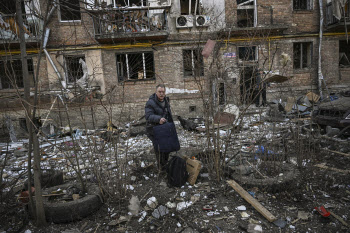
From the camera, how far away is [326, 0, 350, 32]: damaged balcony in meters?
11.2

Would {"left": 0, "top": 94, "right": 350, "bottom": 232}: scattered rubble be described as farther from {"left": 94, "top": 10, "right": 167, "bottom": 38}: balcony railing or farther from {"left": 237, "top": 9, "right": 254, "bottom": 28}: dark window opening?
{"left": 237, "top": 9, "right": 254, "bottom": 28}: dark window opening

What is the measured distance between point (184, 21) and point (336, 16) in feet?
24.8

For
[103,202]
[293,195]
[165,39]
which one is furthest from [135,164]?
[165,39]

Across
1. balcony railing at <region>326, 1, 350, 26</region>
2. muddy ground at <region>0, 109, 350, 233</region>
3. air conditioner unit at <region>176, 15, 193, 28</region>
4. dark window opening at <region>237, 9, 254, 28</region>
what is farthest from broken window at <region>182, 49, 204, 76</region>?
balcony railing at <region>326, 1, 350, 26</region>

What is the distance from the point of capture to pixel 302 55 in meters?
12.9

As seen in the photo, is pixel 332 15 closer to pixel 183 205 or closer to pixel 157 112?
pixel 157 112

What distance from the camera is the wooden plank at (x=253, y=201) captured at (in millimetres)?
2885

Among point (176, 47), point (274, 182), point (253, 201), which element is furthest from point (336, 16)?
point (253, 201)

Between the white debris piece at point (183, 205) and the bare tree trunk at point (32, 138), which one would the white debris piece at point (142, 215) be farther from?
the bare tree trunk at point (32, 138)

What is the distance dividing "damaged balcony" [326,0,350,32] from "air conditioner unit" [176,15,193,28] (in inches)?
282

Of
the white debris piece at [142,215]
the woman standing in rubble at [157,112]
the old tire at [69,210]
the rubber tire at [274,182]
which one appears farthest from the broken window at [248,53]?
the old tire at [69,210]

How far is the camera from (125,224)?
9.91ft

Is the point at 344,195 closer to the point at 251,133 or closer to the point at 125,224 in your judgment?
the point at 125,224

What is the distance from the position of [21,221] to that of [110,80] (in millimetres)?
9304
